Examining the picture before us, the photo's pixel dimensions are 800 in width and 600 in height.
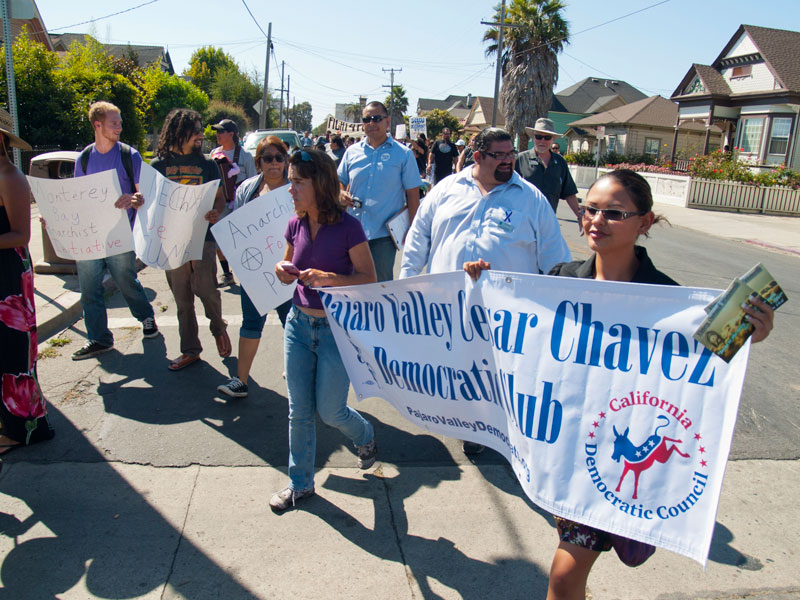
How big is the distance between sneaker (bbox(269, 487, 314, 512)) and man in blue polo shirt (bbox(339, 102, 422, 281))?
236cm

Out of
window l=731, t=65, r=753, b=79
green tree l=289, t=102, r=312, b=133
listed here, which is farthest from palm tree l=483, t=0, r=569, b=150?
green tree l=289, t=102, r=312, b=133

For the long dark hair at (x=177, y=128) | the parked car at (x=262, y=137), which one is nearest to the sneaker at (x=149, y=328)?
the long dark hair at (x=177, y=128)

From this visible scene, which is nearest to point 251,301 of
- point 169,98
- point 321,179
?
point 321,179

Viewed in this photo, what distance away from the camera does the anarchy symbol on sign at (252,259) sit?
430cm

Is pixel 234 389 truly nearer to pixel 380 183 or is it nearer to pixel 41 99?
pixel 380 183

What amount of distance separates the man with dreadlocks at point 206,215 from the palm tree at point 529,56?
32.4 metres

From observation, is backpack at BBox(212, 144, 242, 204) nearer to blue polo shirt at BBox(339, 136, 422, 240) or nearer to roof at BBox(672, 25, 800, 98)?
blue polo shirt at BBox(339, 136, 422, 240)

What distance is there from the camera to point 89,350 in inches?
213

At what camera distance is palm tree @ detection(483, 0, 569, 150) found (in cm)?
3572

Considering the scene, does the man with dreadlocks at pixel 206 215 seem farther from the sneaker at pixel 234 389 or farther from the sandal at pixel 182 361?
the sneaker at pixel 234 389

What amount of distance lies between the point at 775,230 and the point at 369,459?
17659 mm

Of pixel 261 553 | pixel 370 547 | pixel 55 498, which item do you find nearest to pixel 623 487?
pixel 370 547

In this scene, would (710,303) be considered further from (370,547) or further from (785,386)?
(785,386)

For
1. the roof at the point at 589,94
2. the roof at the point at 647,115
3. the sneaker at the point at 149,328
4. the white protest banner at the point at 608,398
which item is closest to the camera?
the white protest banner at the point at 608,398
